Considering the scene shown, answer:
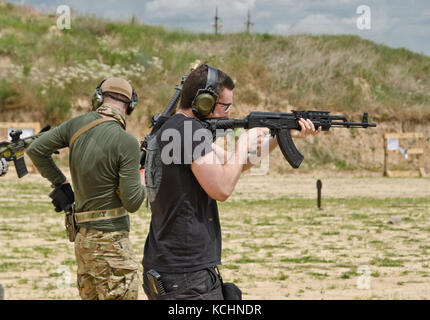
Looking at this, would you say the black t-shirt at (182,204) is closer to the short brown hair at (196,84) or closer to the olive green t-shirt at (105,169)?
the short brown hair at (196,84)

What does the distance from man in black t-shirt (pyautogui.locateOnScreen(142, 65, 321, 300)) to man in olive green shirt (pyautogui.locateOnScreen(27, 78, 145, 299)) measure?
84 centimetres

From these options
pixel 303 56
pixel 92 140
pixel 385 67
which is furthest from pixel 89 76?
pixel 92 140

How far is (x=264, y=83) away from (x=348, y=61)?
18.6ft

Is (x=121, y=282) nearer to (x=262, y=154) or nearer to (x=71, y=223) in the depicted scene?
(x=71, y=223)

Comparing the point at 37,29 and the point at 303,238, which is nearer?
the point at 303,238

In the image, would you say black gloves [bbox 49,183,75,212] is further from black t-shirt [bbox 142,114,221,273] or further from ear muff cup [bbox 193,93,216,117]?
ear muff cup [bbox 193,93,216,117]

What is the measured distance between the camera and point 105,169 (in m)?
4.09

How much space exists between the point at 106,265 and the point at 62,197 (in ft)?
2.07

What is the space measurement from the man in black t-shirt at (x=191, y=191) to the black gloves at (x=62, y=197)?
134 centimetres

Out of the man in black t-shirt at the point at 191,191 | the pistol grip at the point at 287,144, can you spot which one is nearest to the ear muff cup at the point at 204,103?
the man in black t-shirt at the point at 191,191

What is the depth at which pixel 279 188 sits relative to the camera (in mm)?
21062

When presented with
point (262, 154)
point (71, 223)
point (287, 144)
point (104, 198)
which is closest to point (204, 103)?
point (262, 154)
